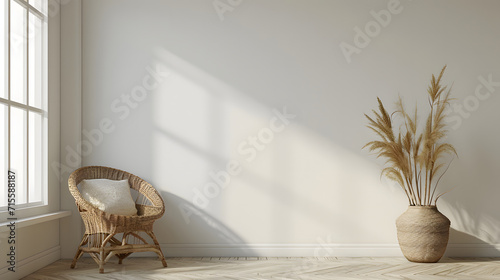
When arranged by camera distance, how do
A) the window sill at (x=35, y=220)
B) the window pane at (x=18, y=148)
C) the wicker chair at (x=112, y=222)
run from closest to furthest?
the window sill at (x=35, y=220), the window pane at (x=18, y=148), the wicker chair at (x=112, y=222)

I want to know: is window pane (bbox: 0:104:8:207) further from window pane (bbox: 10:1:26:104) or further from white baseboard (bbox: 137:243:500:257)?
white baseboard (bbox: 137:243:500:257)

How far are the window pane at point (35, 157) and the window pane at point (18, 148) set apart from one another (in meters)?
0.12

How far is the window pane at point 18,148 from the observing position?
3.29m

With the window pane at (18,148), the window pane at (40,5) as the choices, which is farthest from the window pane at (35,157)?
the window pane at (40,5)

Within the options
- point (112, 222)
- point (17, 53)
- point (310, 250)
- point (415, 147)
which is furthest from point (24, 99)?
point (415, 147)

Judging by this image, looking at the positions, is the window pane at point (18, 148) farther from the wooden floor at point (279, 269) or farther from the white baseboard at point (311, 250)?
the white baseboard at point (311, 250)

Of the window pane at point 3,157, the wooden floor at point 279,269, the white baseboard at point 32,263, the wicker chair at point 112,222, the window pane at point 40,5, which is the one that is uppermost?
the window pane at point 40,5

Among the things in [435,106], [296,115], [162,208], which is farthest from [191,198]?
[435,106]

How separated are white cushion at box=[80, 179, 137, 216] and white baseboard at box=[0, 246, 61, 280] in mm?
526

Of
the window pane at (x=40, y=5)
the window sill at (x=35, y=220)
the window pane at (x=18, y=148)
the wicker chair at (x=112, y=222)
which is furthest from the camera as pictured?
the window pane at (x=40, y=5)

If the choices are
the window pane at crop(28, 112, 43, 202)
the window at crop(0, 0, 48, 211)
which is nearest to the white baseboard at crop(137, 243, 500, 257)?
the window pane at crop(28, 112, 43, 202)

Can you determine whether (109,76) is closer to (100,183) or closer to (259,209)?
(100,183)

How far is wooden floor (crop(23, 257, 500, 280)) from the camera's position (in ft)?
10.8

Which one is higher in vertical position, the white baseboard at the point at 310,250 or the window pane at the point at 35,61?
the window pane at the point at 35,61
